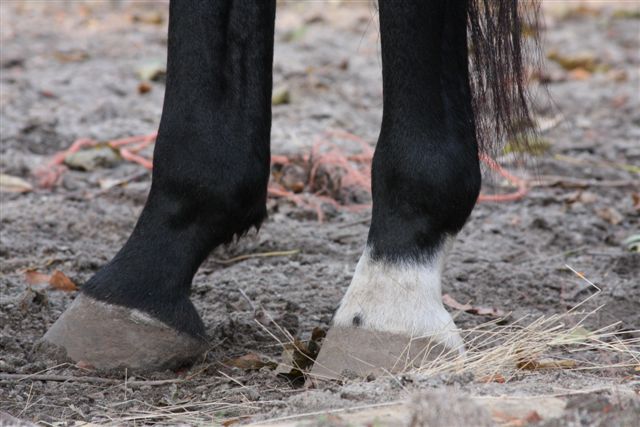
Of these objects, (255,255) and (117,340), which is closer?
(117,340)

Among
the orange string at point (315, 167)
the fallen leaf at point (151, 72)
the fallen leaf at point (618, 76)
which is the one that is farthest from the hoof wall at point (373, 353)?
the fallen leaf at point (618, 76)

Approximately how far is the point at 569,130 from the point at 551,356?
94.2 inches

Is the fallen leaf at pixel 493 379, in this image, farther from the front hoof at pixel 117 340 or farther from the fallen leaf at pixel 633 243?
the fallen leaf at pixel 633 243

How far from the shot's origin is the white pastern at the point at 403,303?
167 centimetres

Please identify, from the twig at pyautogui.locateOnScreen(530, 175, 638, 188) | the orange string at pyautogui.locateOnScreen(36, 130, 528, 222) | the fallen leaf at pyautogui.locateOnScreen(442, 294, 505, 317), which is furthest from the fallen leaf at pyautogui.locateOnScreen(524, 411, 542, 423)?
the twig at pyautogui.locateOnScreen(530, 175, 638, 188)

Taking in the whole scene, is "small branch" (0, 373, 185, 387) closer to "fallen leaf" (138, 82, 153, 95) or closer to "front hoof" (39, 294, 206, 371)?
"front hoof" (39, 294, 206, 371)

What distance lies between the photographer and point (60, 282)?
88.4 inches

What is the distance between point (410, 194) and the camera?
169cm

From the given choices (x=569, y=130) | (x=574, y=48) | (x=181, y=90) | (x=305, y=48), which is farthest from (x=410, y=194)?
(x=574, y=48)

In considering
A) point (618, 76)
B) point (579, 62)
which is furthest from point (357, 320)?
point (579, 62)

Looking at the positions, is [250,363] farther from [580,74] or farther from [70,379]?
[580,74]

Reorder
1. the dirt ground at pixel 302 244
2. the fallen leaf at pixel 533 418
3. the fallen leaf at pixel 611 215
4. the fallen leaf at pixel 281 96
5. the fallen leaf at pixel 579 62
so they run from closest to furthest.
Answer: the fallen leaf at pixel 533 418 → the dirt ground at pixel 302 244 → the fallen leaf at pixel 611 215 → the fallen leaf at pixel 281 96 → the fallen leaf at pixel 579 62

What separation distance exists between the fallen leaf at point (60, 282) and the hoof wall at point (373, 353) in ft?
2.58

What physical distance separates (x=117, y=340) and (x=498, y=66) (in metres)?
0.82
